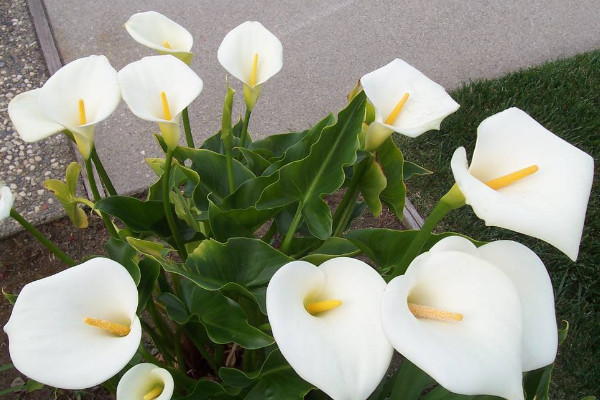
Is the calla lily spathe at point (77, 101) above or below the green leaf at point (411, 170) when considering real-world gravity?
above

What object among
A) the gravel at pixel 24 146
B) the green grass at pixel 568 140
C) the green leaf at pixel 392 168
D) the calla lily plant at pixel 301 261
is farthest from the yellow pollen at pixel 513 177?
the gravel at pixel 24 146

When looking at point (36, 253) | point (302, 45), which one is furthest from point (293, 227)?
point (302, 45)

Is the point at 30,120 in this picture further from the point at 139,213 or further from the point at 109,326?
the point at 109,326

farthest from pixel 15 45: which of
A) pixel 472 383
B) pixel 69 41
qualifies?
pixel 472 383

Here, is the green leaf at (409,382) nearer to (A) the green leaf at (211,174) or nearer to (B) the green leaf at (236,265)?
(B) the green leaf at (236,265)

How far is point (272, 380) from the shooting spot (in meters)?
0.91

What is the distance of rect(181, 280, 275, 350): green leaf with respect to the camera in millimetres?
836

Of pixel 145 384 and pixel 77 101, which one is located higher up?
pixel 77 101

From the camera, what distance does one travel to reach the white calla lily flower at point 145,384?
27.0 inches

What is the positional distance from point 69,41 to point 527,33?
1.87 m

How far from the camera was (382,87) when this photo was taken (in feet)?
2.77

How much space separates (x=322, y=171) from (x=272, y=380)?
36cm

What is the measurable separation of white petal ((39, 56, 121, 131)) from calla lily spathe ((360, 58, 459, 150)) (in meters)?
0.37

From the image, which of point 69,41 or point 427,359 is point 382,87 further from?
point 69,41
